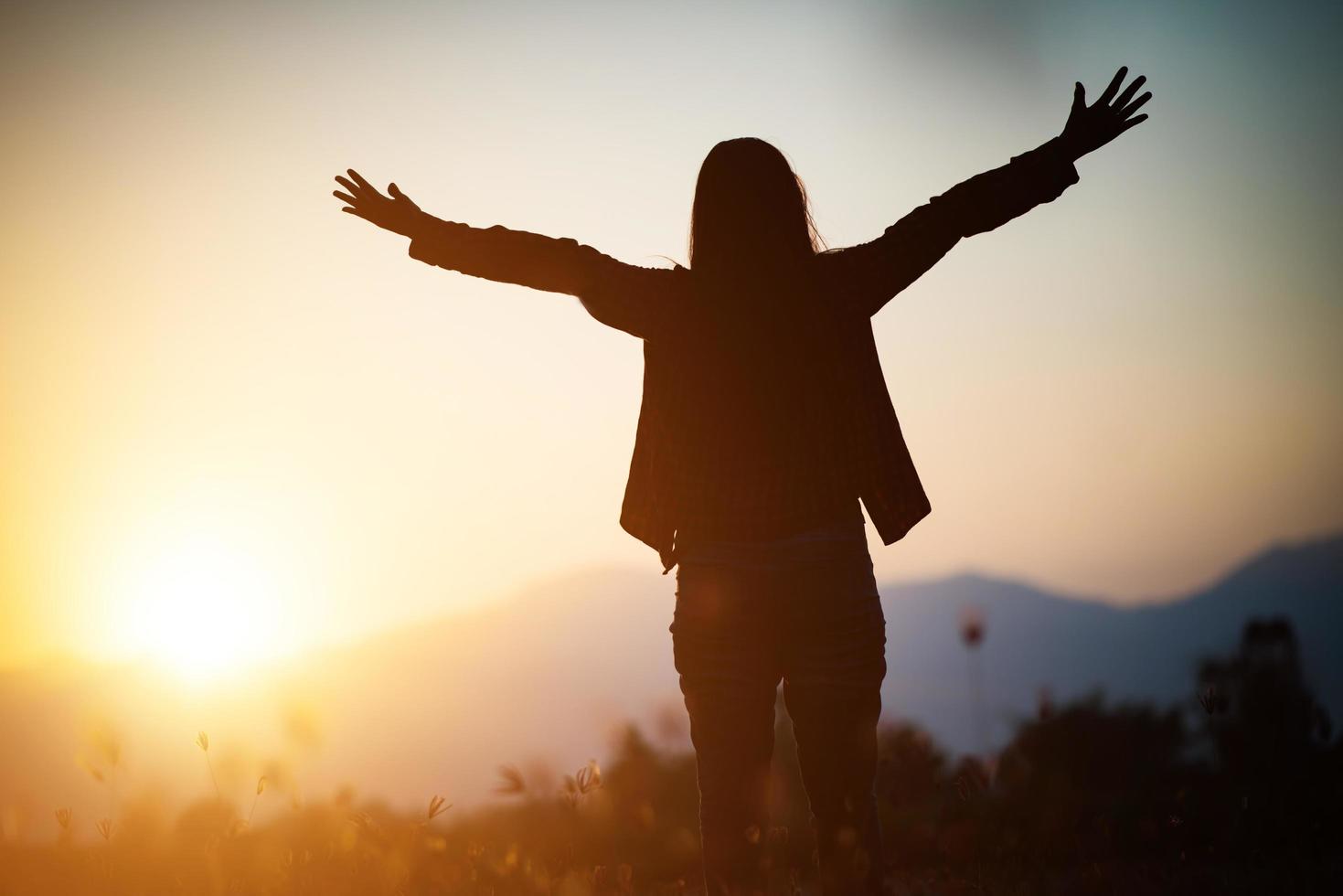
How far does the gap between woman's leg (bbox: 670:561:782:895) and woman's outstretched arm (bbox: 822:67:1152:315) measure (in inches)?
42.6

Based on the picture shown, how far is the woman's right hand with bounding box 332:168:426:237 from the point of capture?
409 cm

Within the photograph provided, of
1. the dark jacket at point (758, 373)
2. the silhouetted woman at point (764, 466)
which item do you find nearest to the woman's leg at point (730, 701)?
the silhouetted woman at point (764, 466)

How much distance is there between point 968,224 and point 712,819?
224 centimetres

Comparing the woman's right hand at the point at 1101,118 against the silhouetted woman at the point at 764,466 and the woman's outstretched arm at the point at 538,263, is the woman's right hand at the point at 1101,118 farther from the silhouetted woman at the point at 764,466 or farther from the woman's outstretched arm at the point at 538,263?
the woman's outstretched arm at the point at 538,263

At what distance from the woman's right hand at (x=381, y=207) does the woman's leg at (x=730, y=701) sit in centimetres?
177

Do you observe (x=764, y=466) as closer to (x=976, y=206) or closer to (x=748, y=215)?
(x=748, y=215)

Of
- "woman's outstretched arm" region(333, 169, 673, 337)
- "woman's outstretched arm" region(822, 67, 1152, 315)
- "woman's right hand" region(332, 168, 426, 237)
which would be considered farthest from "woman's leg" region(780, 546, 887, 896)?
"woman's right hand" region(332, 168, 426, 237)

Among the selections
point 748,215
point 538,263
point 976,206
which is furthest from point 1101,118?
point 538,263

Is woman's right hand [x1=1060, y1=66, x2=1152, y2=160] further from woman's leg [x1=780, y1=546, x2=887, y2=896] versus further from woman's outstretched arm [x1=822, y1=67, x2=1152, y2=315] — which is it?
woman's leg [x1=780, y1=546, x2=887, y2=896]

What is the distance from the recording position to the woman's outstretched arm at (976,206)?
3645 millimetres

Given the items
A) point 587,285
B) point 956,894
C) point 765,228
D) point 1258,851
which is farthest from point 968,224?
point 1258,851

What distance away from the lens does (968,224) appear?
3.86 m

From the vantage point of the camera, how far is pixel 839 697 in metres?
3.28

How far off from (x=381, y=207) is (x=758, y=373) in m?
1.72
